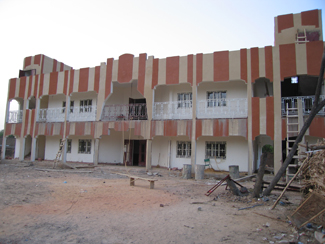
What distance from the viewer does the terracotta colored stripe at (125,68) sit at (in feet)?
53.3

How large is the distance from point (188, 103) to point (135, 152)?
18.5 ft

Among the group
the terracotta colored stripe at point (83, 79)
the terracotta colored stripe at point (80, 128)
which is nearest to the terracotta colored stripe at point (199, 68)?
the terracotta colored stripe at point (83, 79)

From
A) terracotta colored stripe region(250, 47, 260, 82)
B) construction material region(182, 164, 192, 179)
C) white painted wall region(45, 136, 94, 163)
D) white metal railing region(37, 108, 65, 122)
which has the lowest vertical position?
construction material region(182, 164, 192, 179)

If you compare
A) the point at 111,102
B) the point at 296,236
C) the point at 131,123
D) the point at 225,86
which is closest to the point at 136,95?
the point at 111,102

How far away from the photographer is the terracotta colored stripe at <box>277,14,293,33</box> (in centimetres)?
1443

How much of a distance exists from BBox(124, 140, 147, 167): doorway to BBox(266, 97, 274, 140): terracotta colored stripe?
8724mm

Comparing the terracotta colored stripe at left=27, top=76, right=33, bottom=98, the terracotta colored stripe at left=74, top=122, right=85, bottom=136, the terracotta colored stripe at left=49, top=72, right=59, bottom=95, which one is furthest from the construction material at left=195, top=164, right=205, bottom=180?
the terracotta colored stripe at left=27, top=76, right=33, bottom=98

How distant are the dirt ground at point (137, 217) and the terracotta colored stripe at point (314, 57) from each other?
704cm

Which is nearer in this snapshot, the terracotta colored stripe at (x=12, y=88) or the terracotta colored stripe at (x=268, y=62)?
the terracotta colored stripe at (x=268, y=62)

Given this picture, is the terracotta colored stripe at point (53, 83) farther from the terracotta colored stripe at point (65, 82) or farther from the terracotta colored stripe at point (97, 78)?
the terracotta colored stripe at point (97, 78)

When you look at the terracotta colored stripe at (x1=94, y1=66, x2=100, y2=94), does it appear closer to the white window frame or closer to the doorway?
the white window frame

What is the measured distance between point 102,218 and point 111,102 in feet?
45.5

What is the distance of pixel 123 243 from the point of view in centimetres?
450

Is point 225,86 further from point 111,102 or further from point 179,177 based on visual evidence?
point 111,102
